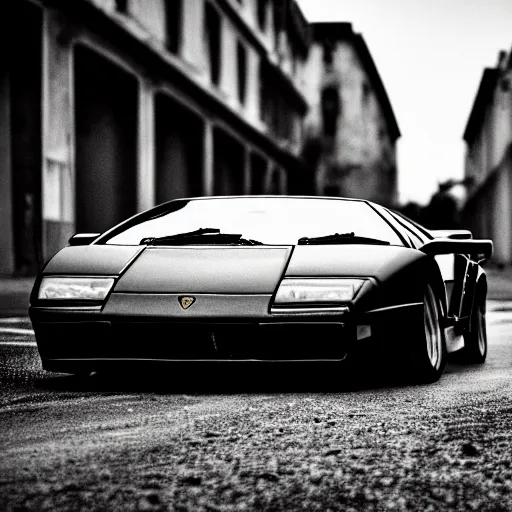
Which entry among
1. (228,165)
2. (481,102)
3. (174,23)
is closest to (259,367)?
(174,23)

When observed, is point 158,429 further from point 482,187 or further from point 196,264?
point 482,187

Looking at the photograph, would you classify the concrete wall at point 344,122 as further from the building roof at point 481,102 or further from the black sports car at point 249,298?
the black sports car at point 249,298

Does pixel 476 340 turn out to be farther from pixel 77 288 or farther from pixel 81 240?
pixel 77 288

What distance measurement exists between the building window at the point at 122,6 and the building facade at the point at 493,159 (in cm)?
1707

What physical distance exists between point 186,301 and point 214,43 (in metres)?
24.7

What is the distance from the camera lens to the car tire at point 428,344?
19.0 feet

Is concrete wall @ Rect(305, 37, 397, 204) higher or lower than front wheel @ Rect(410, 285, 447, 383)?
higher

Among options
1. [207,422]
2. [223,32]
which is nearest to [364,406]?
[207,422]

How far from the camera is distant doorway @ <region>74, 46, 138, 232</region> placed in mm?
20797

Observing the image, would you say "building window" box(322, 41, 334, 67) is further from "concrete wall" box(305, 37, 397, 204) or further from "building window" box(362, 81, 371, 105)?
"building window" box(362, 81, 371, 105)

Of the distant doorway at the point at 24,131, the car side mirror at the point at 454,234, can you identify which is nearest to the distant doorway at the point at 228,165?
the distant doorway at the point at 24,131

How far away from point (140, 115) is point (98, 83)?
3.75ft

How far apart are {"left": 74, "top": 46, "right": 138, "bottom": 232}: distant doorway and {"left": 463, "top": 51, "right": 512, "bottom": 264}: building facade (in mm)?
16462

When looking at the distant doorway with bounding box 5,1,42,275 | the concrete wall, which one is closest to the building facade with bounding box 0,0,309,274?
the distant doorway with bounding box 5,1,42,275
